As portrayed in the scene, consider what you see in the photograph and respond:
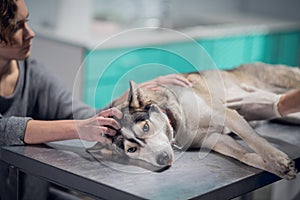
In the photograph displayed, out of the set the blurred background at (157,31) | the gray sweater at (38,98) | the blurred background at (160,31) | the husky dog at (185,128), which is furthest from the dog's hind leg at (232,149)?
the blurred background at (157,31)

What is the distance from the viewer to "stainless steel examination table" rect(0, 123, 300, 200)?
4.63 feet

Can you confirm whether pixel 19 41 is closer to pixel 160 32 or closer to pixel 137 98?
pixel 137 98

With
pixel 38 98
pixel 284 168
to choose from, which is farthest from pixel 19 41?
pixel 284 168

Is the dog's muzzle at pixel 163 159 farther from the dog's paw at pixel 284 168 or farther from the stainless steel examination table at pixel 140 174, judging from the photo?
the dog's paw at pixel 284 168

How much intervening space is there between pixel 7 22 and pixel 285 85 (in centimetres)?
103

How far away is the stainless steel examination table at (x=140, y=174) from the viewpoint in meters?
1.41

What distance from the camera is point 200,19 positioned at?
4188mm

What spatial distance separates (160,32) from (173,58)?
1.83 m

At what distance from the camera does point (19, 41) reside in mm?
1897

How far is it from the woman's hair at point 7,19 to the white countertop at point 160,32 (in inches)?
36.9

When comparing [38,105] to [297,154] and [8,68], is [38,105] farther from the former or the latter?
[297,154]

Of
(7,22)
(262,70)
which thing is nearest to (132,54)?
(7,22)

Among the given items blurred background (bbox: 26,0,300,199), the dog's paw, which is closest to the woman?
the dog's paw

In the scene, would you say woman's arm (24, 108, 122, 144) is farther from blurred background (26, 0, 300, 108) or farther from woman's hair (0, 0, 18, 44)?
blurred background (26, 0, 300, 108)
